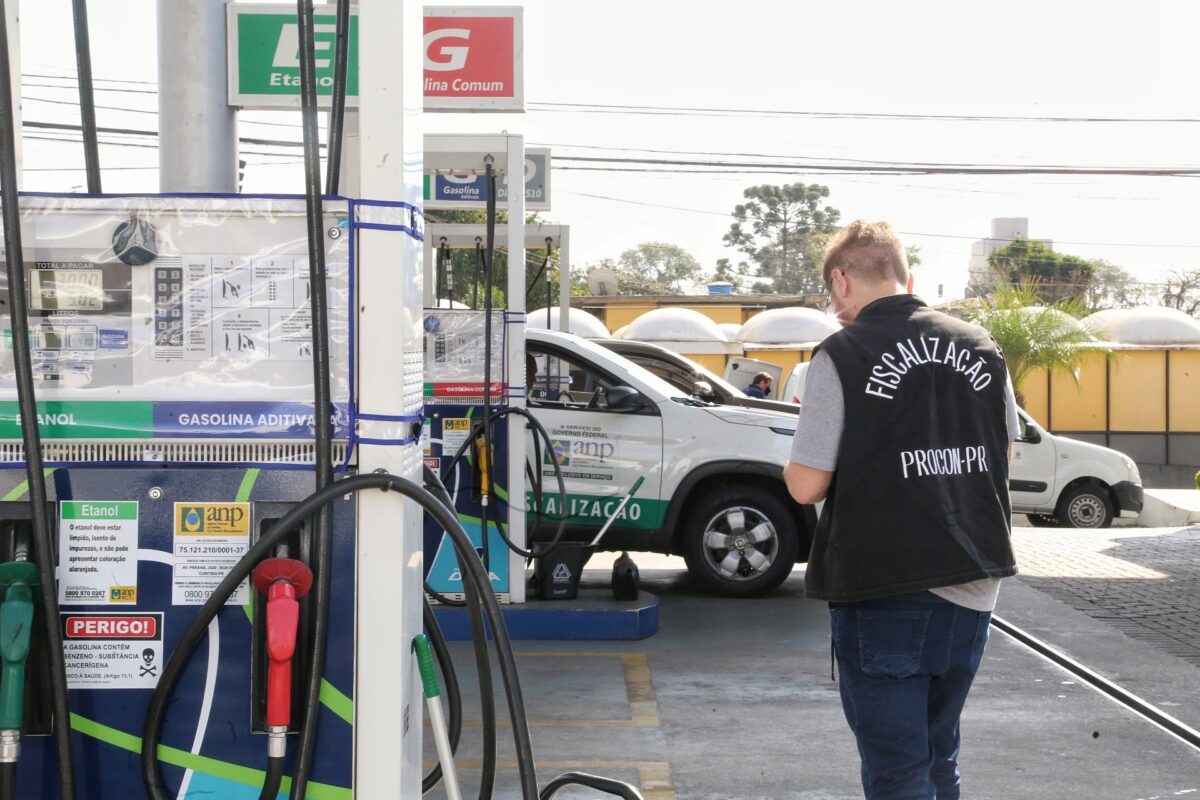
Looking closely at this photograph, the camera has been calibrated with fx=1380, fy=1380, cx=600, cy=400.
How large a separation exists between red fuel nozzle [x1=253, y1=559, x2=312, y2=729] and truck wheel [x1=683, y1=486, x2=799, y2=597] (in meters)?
7.62

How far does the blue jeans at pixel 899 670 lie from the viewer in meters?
3.70

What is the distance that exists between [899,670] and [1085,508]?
1546cm

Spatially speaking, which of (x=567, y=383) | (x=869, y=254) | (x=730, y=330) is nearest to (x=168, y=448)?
(x=869, y=254)

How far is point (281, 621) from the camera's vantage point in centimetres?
272

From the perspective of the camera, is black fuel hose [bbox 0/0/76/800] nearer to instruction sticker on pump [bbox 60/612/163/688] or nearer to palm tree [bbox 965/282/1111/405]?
instruction sticker on pump [bbox 60/612/163/688]

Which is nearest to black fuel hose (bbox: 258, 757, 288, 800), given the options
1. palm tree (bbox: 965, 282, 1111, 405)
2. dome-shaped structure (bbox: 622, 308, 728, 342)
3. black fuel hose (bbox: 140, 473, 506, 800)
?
black fuel hose (bbox: 140, 473, 506, 800)

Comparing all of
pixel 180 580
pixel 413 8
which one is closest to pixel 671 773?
pixel 180 580

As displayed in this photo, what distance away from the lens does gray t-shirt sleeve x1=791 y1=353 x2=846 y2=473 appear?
3.77 metres

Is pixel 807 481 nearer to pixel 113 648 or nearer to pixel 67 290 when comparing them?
pixel 113 648

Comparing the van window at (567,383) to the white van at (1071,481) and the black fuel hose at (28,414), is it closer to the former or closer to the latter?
the black fuel hose at (28,414)

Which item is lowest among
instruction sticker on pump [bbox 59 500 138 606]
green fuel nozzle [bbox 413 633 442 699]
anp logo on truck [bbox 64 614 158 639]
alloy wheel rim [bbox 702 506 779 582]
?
alloy wheel rim [bbox 702 506 779 582]

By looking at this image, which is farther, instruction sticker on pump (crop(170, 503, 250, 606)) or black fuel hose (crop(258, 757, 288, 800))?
instruction sticker on pump (crop(170, 503, 250, 606))

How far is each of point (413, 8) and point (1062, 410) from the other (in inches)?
1156

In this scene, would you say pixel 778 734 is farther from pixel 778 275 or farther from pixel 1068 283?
pixel 778 275
